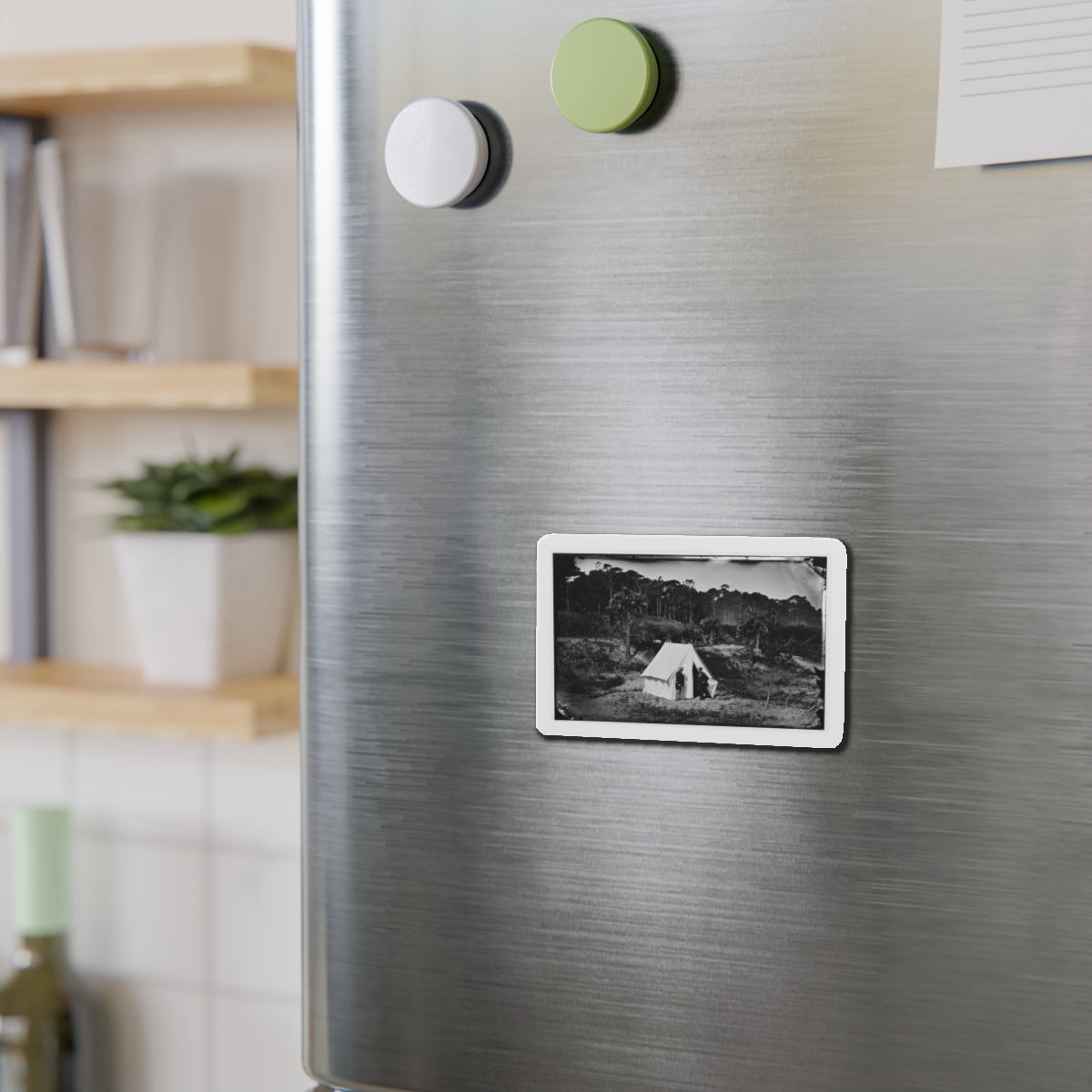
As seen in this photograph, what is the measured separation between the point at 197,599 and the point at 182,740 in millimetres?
235

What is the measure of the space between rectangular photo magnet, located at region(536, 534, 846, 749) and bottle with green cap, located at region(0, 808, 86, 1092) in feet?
2.70

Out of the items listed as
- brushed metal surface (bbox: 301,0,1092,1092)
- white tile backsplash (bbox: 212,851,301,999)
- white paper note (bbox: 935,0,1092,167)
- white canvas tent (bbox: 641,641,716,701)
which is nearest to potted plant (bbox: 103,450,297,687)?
white tile backsplash (bbox: 212,851,301,999)

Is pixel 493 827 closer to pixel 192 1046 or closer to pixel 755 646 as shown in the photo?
pixel 755 646

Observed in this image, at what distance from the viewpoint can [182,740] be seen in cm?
130

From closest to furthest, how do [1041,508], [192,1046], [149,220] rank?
[1041,508], [149,220], [192,1046]

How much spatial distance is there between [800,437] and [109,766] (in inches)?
39.5

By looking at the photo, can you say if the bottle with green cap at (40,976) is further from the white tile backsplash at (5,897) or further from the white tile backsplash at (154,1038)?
the white tile backsplash at (5,897)

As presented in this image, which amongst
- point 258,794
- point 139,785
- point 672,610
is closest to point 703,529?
point 672,610

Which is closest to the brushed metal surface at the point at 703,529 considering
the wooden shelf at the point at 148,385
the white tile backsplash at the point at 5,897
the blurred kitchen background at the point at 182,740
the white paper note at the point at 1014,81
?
the white paper note at the point at 1014,81

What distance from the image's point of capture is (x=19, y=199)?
118 cm

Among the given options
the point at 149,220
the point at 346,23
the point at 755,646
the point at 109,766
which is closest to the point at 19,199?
the point at 149,220

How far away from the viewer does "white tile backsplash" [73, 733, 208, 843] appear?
1.30 metres

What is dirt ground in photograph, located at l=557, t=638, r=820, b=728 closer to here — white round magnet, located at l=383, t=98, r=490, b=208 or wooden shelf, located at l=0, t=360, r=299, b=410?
white round magnet, located at l=383, t=98, r=490, b=208

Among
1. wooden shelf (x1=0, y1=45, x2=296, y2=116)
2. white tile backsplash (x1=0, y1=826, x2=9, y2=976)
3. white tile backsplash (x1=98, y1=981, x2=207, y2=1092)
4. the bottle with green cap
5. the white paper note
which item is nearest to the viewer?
the white paper note
